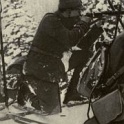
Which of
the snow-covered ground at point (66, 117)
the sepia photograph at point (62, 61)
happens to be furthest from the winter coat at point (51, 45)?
the snow-covered ground at point (66, 117)

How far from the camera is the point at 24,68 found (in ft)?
10.3

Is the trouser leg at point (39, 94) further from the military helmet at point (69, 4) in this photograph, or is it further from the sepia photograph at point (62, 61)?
the military helmet at point (69, 4)

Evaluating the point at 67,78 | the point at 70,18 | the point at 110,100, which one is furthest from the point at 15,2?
the point at 110,100

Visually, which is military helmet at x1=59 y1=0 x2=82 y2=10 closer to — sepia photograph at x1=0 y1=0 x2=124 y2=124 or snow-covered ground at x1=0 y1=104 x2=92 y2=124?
sepia photograph at x1=0 y1=0 x2=124 y2=124

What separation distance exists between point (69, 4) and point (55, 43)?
0.23 meters

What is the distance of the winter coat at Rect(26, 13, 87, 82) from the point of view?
3.13m

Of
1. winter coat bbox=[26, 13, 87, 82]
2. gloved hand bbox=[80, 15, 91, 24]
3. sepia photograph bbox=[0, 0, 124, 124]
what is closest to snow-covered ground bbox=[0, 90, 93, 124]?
sepia photograph bbox=[0, 0, 124, 124]

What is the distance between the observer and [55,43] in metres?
3.15

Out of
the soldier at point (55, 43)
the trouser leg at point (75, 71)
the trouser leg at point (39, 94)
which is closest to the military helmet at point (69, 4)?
the soldier at point (55, 43)

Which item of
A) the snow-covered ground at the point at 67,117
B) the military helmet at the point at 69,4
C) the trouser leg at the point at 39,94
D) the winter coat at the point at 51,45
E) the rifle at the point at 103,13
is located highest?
the military helmet at the point at 69,4

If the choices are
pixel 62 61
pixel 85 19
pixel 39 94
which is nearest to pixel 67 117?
pixel 39 94

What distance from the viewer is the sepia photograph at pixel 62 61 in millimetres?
3107

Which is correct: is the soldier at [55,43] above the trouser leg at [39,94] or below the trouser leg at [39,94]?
above

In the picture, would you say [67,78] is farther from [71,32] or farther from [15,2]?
[15,2]
